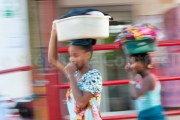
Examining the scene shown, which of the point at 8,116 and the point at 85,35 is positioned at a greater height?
the point at 85,35

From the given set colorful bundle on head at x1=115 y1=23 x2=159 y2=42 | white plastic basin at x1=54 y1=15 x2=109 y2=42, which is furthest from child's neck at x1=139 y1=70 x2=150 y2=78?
white plastic basin at x1=54 y1=15 x2=109 y2=42

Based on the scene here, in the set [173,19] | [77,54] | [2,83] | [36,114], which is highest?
[173,19]

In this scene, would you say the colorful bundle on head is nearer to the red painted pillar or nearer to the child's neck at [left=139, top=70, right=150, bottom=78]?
the child's neck at [left=139, top=70, right=150, bottom=78]

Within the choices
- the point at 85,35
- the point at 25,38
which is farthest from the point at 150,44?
the point at 25,38

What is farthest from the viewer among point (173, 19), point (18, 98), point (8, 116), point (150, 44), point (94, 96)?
point (173, 19)

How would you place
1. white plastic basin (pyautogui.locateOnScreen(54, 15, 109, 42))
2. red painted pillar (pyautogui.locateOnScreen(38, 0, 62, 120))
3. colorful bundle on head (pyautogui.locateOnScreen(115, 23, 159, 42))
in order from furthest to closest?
red painted pillar (pyautogui.locateOnScreen(38, 0, 62, 120)), colorful bundle on head (pyautogui.locateOnScreen(115, 23, 159, 42)), white plastic basin (pyautogui.locateOnScreen(54, 15, 109, 42))

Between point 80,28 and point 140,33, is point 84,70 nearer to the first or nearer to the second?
point 80,28

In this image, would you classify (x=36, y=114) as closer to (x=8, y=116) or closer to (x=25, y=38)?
(x=8, y=116)

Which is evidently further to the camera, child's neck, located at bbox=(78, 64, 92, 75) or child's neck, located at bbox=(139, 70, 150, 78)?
child's neck, located at bbox=(139, 70, 150, 78)

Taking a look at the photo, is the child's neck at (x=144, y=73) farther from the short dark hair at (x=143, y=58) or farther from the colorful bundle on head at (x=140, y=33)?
the colorful bundle on head at (x=140, y=33)

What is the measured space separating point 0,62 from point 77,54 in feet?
6.34

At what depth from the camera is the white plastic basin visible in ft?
10.1

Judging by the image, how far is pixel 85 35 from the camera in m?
3.06

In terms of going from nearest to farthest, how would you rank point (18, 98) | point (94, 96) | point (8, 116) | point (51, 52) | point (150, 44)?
point (94, 96) → point (51, 52) → point (150, 44) → point (8, 116) → point (18, 98)
